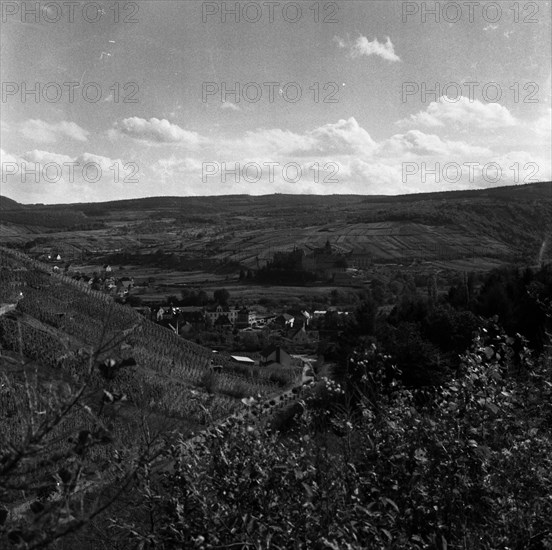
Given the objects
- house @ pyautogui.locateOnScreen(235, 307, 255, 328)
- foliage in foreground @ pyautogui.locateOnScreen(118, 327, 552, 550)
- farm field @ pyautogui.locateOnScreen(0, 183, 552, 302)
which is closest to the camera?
foliage in foreground @ pyautogui.locateOnScreen(118, 327, 552, 550)

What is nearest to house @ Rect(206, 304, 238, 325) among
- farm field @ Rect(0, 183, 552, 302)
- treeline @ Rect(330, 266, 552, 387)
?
farm field @ Rect(0, 183, 552, 302)

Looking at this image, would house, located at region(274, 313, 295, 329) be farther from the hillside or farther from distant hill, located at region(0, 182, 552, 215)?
distant hill, located at region(0, 182, 552, 215)

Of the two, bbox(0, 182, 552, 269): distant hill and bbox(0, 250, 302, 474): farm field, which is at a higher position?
bbox(0, 182, 552, 269): distant hill

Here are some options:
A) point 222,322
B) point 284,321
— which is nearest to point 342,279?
point 284,321

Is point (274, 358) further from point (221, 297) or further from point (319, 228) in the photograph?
point (319, 228)

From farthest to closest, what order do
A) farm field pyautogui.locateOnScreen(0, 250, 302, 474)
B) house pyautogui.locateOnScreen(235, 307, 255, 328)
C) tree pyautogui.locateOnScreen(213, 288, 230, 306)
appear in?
tree pyautogui.locateOnScreen(213, 288, 230, 306) < house pyautogui.locateOnScreen(235, 307, 255, 328) < farm field pyautogui.locateOnScreen(0, 250, 302, 474)

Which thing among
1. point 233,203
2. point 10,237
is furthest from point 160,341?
point 233,203

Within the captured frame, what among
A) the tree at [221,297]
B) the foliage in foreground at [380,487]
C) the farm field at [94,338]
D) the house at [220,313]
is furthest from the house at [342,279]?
the foliage in foreground at [380,487]

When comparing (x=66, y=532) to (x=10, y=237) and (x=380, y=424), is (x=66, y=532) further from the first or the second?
(x=10, y=237)
